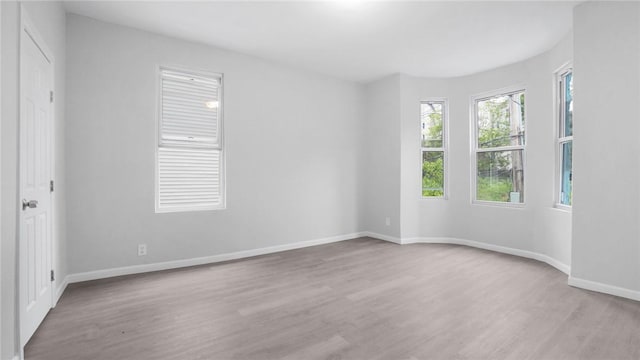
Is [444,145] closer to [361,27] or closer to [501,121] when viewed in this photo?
[501,121]

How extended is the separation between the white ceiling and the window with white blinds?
0.56 metres

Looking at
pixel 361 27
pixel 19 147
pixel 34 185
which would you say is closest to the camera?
pixel 19 147

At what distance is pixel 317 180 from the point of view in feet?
16.7

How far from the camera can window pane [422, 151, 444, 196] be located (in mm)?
5307

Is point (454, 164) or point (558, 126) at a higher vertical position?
point (558, 126)

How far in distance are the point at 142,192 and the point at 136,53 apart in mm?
1597

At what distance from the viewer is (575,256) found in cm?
315

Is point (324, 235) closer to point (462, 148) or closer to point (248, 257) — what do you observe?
point (248, 257)

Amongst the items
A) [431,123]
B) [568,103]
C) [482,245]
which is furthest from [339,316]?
[431,123]

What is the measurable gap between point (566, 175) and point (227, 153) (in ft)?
14.3

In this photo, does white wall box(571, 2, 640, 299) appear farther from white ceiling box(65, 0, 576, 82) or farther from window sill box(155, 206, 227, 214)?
window sill box(155, 206, 227, 214)

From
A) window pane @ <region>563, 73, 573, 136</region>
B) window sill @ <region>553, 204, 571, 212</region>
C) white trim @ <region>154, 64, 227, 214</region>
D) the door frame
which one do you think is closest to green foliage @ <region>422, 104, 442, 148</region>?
window pane @ <region>563, 73, 573, 136</region>

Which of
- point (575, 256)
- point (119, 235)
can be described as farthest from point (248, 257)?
point (575, 256)

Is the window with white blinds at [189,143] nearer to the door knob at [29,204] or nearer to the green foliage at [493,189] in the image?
the door knob at [29,204]
